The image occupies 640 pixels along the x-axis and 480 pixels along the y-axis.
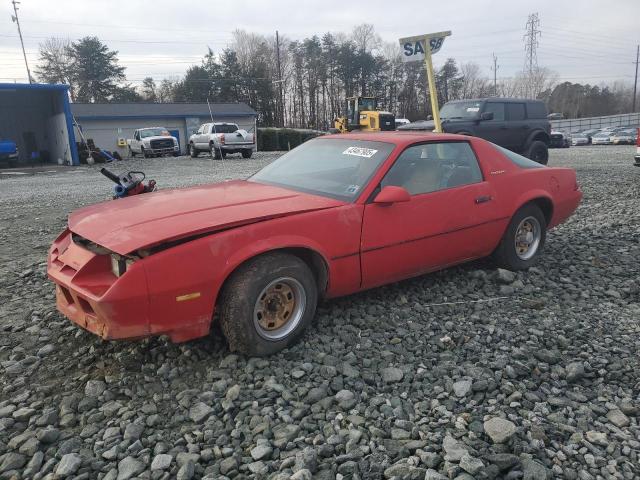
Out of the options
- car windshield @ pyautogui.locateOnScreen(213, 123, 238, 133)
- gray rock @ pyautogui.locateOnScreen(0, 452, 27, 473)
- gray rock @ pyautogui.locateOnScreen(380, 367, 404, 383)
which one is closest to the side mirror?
gray rock @ pyautogui.locateOnScreen(380, 367, 404, 383)

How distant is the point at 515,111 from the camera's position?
13.5 metres

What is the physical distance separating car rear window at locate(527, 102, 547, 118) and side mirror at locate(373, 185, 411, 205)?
38.7 feet

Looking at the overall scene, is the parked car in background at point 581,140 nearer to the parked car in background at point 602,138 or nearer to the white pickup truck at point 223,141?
the parked car in background at point 602,138

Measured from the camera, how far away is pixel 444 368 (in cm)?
305

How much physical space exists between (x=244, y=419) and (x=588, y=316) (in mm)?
2719

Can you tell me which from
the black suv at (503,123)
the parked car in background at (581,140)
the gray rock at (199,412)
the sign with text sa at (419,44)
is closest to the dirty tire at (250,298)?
the gray rock at (199,412)

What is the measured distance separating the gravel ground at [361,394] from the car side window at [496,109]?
9.52 m

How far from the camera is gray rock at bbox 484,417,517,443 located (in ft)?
7.81

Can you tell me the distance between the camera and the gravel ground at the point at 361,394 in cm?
227

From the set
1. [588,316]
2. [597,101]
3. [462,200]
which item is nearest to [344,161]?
[462,200]

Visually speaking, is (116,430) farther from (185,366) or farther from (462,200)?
(462,200)

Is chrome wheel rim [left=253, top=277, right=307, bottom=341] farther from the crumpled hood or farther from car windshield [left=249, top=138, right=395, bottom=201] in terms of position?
car windshield [left=249, top=138, right=395, bottom=201]

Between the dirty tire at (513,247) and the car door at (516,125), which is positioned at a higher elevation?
the car door at (516,125)

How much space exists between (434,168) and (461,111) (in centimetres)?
971
